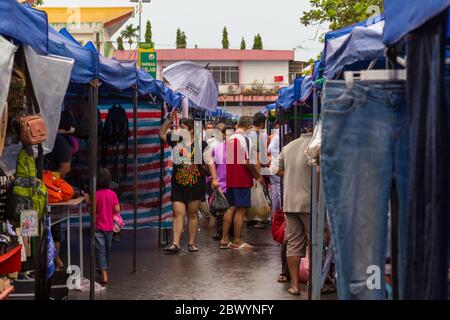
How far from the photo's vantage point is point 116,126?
11.4 m

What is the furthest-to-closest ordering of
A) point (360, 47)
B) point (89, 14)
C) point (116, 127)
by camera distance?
point (89, 14) → point (116, 127) → point (360, 47)

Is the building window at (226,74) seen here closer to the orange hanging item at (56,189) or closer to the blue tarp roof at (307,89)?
the blue tarp roof at (307,89)

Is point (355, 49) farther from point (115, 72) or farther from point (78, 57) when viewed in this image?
point (115, 72)

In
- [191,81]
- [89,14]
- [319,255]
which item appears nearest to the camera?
[319,255]

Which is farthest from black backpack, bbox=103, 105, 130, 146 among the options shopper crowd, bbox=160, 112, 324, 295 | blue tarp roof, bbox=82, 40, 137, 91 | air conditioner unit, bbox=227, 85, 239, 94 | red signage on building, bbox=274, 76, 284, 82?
red signage on building, bbox=274, 76, 284, 82

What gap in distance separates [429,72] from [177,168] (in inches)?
330

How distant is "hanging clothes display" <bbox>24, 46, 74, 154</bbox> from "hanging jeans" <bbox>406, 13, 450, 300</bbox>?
11.5 feet

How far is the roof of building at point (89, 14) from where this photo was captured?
3691 cm

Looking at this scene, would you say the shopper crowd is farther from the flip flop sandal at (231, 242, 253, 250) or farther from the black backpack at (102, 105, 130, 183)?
the black backpack at (102, 105, 130, 183)

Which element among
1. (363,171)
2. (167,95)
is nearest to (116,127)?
(167,95)

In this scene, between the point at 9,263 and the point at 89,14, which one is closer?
the point at 9,263

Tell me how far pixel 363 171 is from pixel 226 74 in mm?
63778

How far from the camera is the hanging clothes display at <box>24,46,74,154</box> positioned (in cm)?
582
